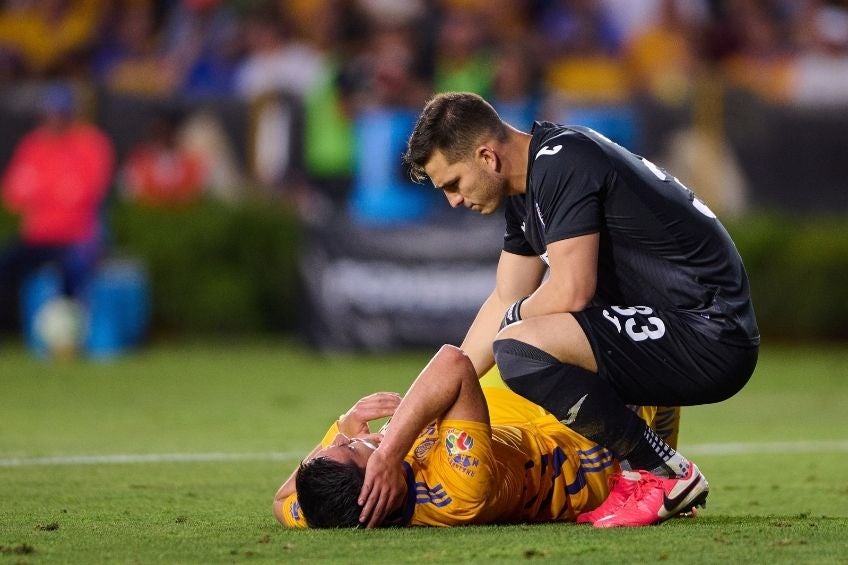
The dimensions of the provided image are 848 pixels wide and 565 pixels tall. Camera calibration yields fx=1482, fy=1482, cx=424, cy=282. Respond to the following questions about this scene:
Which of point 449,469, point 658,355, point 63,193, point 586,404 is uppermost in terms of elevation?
point 63,193

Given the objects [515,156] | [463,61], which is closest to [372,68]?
[463,61]

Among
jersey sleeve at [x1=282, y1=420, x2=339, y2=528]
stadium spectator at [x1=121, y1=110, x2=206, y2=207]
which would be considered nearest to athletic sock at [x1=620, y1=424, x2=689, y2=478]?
jersey sleeve at [x1=282, y1=420, x2=339, y2=528]

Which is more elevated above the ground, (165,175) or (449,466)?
(165,175)

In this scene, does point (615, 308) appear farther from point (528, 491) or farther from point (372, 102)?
point (372, 102)

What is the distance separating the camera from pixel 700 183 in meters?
14.8

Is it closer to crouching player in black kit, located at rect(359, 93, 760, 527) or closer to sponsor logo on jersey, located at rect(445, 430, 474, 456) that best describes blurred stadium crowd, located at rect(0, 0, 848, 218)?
crouching player in black kit, located at rect(359, 93, 760, 527)

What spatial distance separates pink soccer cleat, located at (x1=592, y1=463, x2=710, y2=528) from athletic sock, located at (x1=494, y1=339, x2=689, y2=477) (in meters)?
0.05

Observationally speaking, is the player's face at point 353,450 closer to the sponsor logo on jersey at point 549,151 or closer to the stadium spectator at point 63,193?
the sponsor logo on jersey at point 549,151

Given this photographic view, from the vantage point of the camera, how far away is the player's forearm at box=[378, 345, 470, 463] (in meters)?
5.11

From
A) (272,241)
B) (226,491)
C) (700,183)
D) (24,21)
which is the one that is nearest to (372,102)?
(272,241)

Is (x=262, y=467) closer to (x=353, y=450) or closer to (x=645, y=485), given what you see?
(x=353, y=450)

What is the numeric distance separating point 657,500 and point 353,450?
1.10 meters

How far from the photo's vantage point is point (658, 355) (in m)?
5.39

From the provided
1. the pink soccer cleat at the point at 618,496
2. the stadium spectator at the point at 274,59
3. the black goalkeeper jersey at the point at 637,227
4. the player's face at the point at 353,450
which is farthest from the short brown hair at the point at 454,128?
the stadium spectator at the point at 274,59
